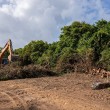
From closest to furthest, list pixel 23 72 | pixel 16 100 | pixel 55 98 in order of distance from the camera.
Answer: pixel 16 100 → pixel 55 98 → pixel 23 72

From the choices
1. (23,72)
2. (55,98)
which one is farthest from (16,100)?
(23,72)

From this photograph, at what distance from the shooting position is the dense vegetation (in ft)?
83.7

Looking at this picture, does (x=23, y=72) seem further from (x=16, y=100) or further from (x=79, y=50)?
(x=16, y=100)

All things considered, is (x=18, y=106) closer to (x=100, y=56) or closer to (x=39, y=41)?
(x=100, y=56)

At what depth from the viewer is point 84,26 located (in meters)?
31.3

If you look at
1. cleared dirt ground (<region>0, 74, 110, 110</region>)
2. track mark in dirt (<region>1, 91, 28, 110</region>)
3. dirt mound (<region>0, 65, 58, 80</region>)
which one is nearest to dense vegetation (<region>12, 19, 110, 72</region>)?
dirt mound (<region>0, 65, 58, 80</region>)

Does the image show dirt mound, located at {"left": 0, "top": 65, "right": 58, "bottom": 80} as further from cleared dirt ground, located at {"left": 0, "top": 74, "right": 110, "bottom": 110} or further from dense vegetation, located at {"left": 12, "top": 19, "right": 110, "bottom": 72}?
cleared dirt ground, located at {"left": 0, "top": 74, "right": 110, "bottom": 110}

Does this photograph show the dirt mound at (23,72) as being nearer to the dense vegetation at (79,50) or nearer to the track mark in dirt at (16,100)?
the dense vegetation at (79,50)

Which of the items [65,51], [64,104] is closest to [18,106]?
[64,104]

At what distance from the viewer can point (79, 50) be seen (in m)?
26.9

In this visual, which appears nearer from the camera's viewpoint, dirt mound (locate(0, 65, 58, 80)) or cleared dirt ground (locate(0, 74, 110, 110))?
cleared dirt ground (locate(0, 74, 110, 110))

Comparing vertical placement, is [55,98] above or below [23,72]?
below

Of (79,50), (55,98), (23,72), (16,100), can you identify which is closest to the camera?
(16,100)

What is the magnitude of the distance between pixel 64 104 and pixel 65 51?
16072 millimetres
